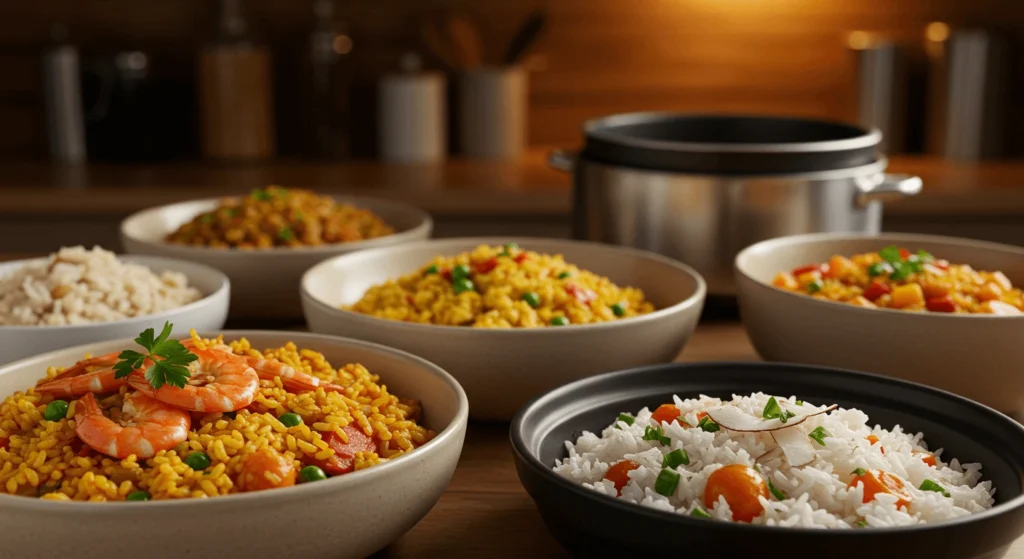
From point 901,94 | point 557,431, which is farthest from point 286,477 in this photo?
point 901,94

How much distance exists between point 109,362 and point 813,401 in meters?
0.85

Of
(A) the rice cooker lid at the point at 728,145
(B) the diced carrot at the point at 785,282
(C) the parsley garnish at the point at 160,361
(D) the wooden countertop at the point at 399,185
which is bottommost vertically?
(D) the wooden countertop at the point at 399,185

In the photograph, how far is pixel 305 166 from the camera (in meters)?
4.12

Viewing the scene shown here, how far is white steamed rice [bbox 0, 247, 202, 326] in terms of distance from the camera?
1.58 m

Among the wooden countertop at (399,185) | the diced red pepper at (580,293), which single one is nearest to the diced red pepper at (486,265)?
the diced red pepper at (580,293)

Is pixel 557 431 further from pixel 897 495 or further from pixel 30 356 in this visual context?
pixel 30 356

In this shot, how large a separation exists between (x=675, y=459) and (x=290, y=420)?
417 mm

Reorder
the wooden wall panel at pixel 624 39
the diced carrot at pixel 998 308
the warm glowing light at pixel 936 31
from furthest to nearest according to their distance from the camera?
1. the wooden wall panel at pixel 624 39
2. the warm glowing light at pixel 936 31
3. the diced carrot at pixel 998 308

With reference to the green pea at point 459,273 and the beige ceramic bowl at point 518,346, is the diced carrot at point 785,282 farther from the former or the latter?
the green pea at point 459,273

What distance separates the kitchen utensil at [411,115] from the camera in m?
4.09

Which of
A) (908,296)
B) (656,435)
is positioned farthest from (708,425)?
(908,296)

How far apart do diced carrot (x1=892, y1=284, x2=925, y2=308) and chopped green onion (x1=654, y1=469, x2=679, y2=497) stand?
0.67 m

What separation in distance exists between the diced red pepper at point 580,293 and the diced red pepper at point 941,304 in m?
0.50

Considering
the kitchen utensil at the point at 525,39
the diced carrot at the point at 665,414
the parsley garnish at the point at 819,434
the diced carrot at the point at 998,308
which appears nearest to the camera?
the parsley garnish at the point at 819,434
